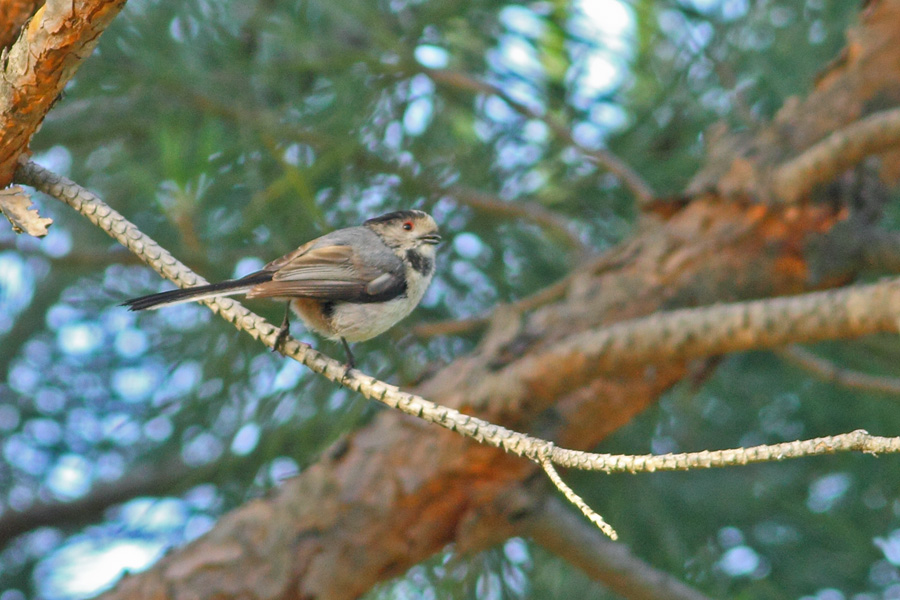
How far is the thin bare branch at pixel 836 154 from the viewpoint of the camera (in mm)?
2398

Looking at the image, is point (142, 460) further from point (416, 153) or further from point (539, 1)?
point (539, 1)

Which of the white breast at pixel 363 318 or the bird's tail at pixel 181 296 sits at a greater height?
the bird's tail at pixel 181 296

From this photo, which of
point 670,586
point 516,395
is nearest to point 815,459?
point 670,586

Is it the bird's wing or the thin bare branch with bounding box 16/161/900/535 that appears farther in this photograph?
the bird's wing

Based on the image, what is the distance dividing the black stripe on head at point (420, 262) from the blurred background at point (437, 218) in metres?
0.50

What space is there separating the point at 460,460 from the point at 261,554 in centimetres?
66

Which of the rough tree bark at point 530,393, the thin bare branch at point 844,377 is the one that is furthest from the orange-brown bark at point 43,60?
the thin bare branch at point 844,377

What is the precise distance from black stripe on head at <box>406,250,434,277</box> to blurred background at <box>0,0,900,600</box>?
50cm

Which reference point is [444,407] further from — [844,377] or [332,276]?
[844,377]

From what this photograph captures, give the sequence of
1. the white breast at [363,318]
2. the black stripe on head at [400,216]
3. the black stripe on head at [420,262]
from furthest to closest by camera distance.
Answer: the black stripe on head at [400,216], the black stripe on head at [420,262], the white breast at [363,318]

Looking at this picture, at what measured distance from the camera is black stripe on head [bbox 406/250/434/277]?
230 centimetres

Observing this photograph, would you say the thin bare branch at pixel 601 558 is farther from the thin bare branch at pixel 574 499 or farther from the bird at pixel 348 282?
the thin bare branch at pixel 574 499

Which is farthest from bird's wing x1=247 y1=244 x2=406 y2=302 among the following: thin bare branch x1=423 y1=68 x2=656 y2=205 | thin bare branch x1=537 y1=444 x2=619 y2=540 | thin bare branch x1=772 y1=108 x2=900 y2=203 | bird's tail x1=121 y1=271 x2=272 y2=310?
thin bare branch x1=772 y1=108 x2=900 y2=203

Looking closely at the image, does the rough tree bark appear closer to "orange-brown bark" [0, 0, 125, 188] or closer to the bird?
the bird
